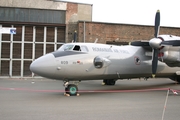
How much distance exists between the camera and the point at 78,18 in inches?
1179

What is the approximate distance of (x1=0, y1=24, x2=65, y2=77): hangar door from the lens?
28.1 meters

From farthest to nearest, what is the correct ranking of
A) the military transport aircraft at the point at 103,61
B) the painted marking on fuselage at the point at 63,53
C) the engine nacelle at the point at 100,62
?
1. the engine nacelle at the point at 100,62
2. the painted marking on fuselage at the point at 63,53
3. the military transport aircraft at the point at 103,61

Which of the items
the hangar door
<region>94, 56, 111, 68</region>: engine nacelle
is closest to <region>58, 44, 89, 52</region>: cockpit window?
<region>94, 56, 111, 68</region>: engine nacelle

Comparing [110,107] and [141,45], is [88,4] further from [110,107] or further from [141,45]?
[110,107]

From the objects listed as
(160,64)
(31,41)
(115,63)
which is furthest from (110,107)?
(31,41)

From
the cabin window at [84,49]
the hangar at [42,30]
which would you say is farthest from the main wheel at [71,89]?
the hangar at [42,30]

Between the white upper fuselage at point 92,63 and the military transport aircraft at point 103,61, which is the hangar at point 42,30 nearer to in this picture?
the military transport aircraft at point 103,61

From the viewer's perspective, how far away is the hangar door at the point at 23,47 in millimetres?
28125

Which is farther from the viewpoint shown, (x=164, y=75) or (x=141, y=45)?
(x=164, y=75)

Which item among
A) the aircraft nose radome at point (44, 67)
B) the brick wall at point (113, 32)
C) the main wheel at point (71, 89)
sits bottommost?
the main wheel at point (71, 89)

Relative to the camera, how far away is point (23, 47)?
28.3 metres

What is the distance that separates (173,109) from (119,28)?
21.1 m

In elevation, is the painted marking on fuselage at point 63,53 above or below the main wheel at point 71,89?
above

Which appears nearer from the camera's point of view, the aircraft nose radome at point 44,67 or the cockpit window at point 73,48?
the aircraft nose radome at point 44,67
